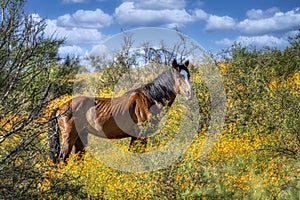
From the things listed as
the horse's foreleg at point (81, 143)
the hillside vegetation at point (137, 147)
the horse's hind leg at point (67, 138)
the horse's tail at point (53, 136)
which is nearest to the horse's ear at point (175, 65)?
the hillside vegetation at point (137, 147)

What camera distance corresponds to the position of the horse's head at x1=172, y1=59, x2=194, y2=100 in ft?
32.7

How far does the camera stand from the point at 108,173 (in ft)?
30.6

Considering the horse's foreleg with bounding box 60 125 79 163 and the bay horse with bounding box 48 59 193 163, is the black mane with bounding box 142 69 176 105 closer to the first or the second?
the bay horse with bounding box 48 59 193 163

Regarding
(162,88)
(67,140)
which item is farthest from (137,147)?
(67,140)

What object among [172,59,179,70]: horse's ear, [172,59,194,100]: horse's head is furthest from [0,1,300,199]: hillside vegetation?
[172,59,179,70]: horse's ear

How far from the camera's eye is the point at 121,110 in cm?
1070

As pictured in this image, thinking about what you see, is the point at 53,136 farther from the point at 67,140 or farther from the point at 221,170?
the point at 221,170

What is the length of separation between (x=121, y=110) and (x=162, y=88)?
119cm

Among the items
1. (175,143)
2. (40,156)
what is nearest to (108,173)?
(175,143)

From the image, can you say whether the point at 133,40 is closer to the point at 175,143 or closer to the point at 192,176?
the point at 175,143

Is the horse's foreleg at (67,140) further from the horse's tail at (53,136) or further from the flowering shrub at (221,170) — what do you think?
the horse's tail at (53,136)

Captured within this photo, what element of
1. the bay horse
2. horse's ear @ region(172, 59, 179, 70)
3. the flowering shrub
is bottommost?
the flowering shrub

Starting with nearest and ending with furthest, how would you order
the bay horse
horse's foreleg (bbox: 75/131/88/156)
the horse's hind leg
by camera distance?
the bay horse
the horse's hind leg
horse's foreleg (bbox: 75/131/88/156)

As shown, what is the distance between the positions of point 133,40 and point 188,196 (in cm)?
1155
